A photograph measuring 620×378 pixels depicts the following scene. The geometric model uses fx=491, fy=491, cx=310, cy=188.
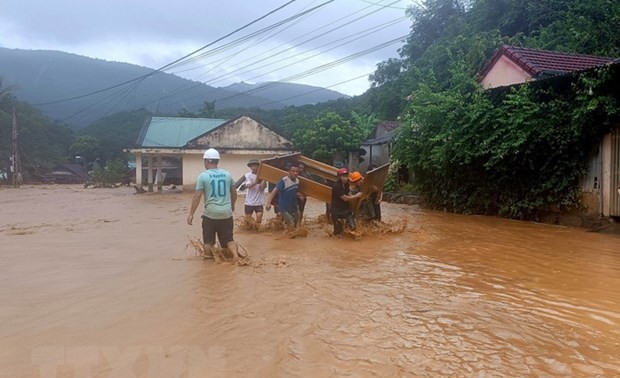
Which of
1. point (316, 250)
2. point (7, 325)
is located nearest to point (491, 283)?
point (316, 250)

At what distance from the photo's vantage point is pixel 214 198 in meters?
6.93

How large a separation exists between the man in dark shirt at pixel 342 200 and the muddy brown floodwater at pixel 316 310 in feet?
1.48

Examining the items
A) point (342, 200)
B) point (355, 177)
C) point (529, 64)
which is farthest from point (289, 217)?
point (529, 64)

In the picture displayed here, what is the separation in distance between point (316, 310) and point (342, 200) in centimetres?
445

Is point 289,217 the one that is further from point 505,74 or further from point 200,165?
point 200,165

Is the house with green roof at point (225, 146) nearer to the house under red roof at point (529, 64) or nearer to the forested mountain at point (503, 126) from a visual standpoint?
the forested mountain at point (503, 126)

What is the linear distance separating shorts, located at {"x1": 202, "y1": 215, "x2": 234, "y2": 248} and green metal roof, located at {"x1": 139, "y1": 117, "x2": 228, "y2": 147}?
24.0m

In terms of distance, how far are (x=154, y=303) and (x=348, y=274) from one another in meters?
2.49

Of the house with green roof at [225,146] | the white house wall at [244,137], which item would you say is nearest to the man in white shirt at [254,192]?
the house with green roof at [225,146]

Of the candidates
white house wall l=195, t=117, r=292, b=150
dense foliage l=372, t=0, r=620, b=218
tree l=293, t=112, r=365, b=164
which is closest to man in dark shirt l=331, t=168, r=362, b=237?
dense foliage l=372, t=0, r=620, b=218

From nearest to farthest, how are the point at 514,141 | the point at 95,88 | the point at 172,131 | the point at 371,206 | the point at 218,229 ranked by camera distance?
the point at 218,229
the point at 371,206
the point at 514,141
the point at 172,131
the point at 95,88

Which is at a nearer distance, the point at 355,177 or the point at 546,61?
the point at 355,177

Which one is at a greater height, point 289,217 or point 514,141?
point 514,141

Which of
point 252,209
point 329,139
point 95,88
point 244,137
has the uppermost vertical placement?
point 95,88
